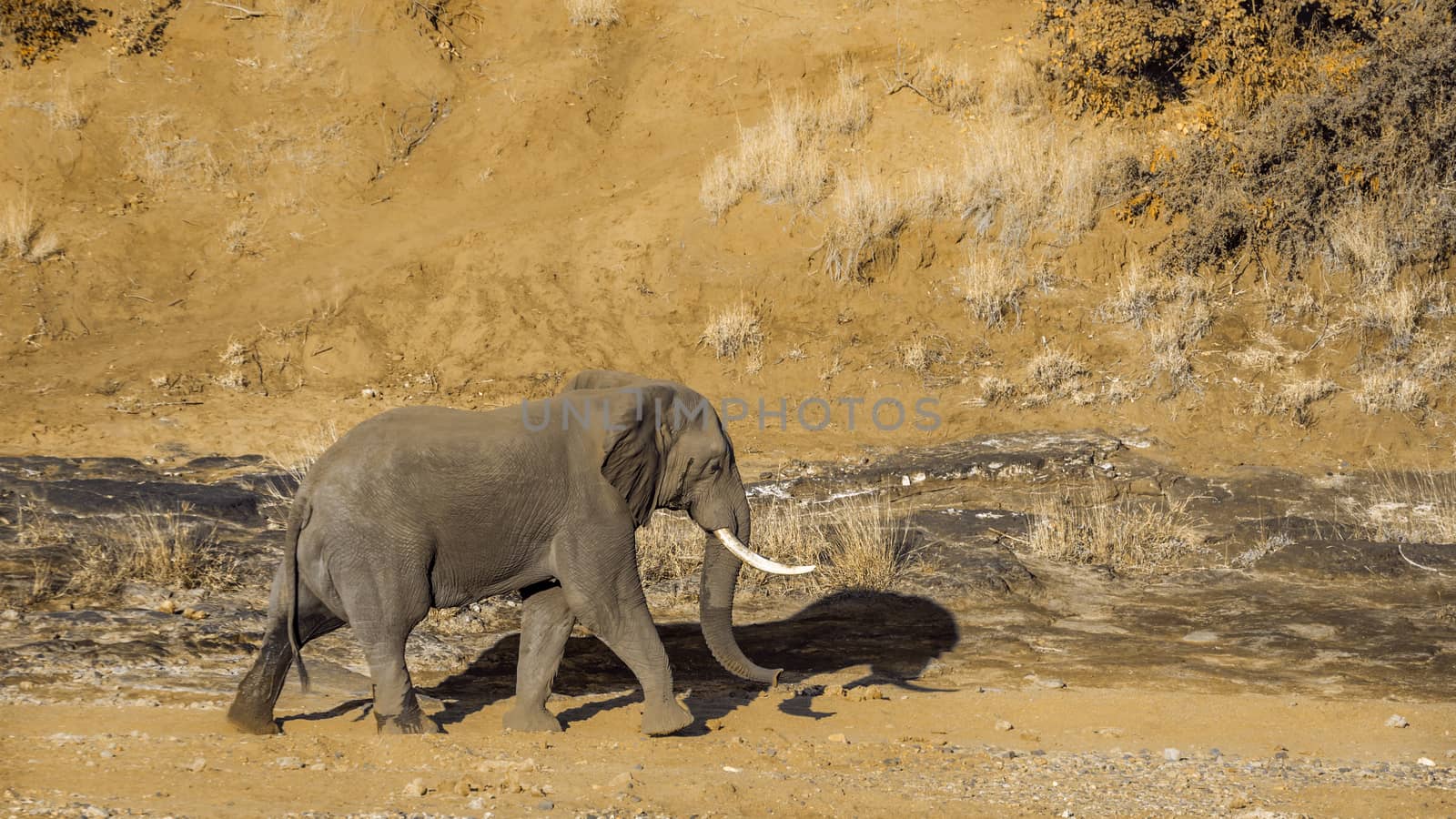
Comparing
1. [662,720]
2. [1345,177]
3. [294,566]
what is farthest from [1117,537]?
[1345,177]

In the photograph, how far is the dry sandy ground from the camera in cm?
632

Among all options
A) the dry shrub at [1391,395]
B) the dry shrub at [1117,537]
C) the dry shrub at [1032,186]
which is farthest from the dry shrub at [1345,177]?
the dry shrub at [1117,537]

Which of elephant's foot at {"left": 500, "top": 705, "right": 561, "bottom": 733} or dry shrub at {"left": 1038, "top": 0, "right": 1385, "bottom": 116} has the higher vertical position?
dry shrub at {"left": 1038, "top": 0, "right": 1385, "bottom": 116}

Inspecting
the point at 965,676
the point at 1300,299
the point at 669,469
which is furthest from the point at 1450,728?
the point at 1300,299

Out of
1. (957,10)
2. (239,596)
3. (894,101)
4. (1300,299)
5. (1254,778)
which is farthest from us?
(957,10)

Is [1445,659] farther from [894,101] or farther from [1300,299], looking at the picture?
[894,101]

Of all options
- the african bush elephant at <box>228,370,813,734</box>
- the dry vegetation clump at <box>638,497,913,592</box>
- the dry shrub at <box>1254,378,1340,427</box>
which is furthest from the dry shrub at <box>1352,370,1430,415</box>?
the african bush elephant at <box>228,370,813,734</box>

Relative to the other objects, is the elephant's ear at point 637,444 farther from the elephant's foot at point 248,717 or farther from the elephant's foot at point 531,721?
the elephant's foot at point 248,717

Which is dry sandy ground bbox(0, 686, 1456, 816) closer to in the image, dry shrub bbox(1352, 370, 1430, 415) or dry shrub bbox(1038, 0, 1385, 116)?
dry shrub bbox(1352, 370, 1430, 415)

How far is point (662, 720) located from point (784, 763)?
714 mm

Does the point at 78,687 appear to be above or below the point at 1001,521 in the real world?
above

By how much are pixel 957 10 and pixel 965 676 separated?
14.4m

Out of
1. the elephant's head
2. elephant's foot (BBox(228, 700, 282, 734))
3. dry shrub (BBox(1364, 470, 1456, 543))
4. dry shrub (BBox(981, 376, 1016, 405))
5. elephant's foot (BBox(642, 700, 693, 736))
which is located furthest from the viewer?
dry shrub (BBox(981, 376, 1016, 405))

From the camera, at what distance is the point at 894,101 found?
19.8m
